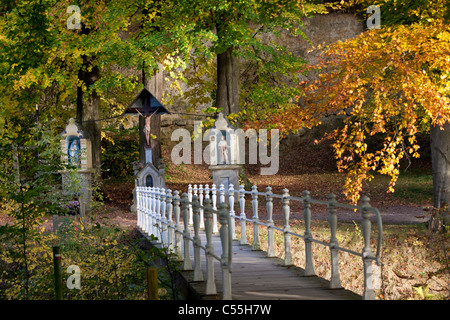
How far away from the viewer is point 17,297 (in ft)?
30.2

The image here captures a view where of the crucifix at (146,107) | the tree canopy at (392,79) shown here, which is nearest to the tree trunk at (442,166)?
the tree canopy at (392,79)

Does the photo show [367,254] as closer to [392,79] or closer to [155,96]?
[392,79]

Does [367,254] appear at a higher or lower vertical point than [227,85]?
lower

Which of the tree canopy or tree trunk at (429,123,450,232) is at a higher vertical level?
the tree canopy

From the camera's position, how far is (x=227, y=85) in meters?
23.5

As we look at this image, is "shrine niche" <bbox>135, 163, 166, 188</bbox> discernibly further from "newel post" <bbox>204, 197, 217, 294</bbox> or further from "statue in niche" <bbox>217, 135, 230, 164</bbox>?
"newel post" <bbox>204, 197, 217, 294</bbox>

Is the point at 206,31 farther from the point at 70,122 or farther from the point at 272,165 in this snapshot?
the point at 272,165

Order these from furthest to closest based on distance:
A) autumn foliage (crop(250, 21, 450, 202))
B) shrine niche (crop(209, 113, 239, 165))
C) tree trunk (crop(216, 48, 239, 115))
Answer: tree trunk (crop(216, 48, 239, 115)) < shrine niche (crop(209, 113, 239, 165)) < autumn foliage (crop(250, 21, 450, 202))

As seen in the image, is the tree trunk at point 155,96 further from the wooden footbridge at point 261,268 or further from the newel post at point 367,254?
the newel post at point 367,254

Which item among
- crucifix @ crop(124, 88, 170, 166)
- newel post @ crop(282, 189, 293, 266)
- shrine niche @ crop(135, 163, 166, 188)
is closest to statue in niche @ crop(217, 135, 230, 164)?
crucifix @ crop(124, 88, 170, 166)

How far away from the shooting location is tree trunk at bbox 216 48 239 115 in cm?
2334

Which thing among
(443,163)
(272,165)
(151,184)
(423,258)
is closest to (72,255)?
(423,258)

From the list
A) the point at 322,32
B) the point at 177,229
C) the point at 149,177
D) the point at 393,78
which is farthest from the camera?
the point at 322,32

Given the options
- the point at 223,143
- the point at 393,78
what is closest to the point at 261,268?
the point at 393,78
